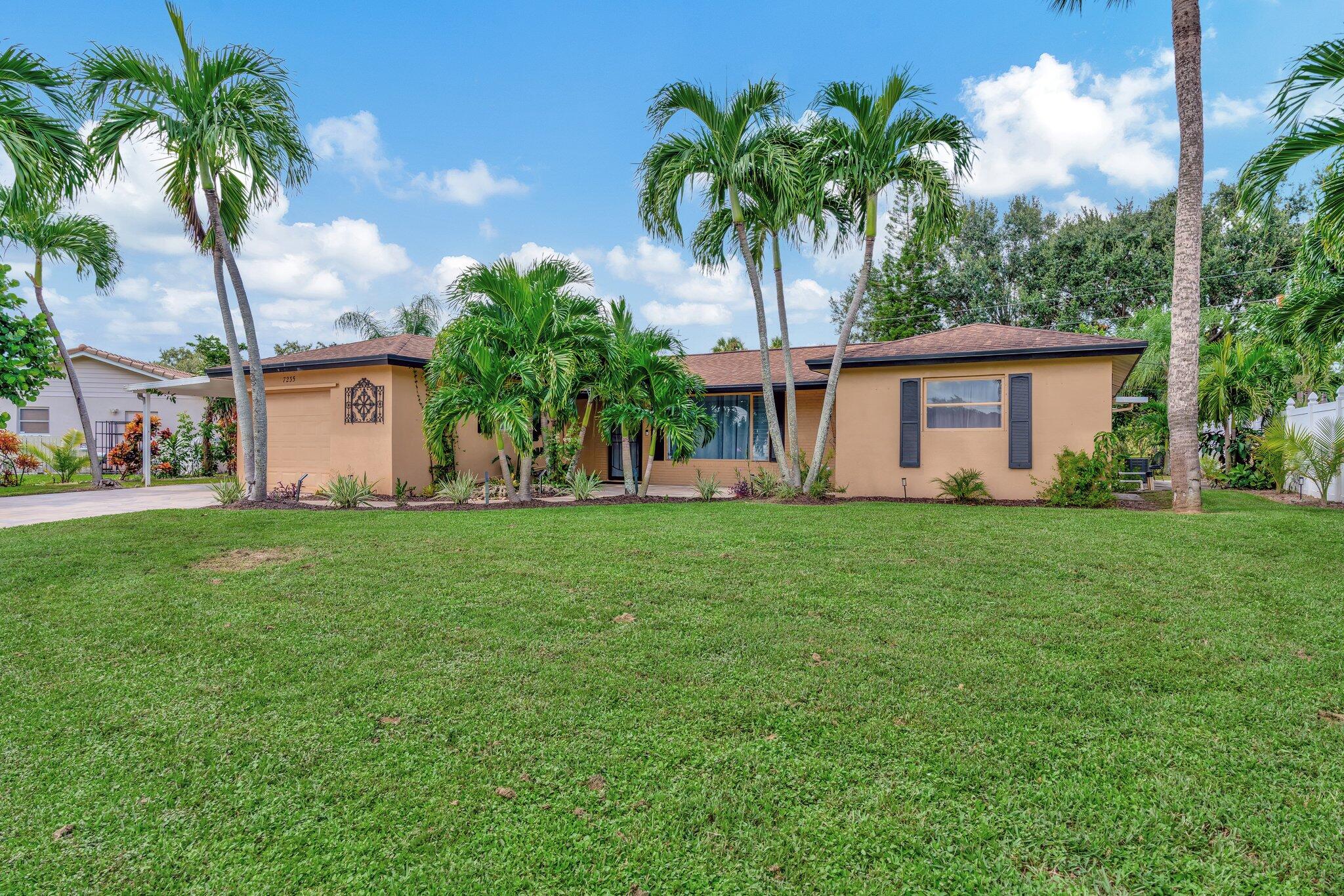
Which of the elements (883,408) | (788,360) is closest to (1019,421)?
(883,408)

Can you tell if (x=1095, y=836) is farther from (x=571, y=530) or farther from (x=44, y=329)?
(x=44, y=329)

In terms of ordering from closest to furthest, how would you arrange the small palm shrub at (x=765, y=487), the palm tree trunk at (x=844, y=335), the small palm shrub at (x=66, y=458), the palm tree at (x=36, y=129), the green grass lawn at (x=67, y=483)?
the palm tree at (x=36, y=129)
the palm tree trunk at (x=844, y=335)
the small palm shrub at (x=765, y=487)
the green grass lawn at (x=67, y=483)
the small palm shrub at (x=66, y=458)

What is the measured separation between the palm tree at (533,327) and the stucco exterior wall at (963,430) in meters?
4.75

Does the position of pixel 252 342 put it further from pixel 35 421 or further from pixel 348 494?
pixel 35 421

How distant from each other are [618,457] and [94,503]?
968 centimetres

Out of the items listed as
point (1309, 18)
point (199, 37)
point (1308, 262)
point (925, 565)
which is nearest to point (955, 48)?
point (1309, 18)

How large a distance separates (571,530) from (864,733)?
16.8 ft

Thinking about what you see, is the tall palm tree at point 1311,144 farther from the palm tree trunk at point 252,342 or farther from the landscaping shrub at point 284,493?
the landscaping shrub at point 284,493

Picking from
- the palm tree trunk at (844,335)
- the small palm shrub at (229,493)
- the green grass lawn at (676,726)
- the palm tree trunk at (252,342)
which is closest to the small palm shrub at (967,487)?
the palm tree trunk at (844,335)

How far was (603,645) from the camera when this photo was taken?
3.88 m

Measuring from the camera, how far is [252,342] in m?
9.80

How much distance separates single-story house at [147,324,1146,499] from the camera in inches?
397

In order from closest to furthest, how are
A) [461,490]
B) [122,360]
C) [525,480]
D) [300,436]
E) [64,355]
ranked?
[461,490]
[525,480]
[300,436]
[64,355]
[122,360]

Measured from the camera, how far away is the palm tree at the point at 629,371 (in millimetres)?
10508
